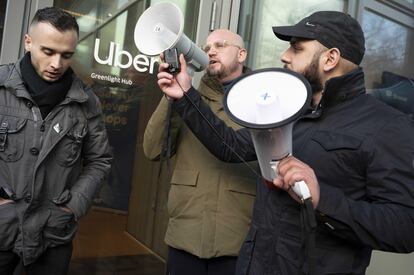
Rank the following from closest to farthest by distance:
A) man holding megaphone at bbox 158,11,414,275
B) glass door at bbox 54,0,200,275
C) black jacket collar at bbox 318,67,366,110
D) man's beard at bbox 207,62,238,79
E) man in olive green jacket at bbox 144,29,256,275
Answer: man holding megaphone at bbox 158,11,414,275 → black jacket collar at bbox 318,67,366,110 → man in olive green jacket at bbox 144,29,256,275 → man's beard at bbox 207,62,238,79 → glass door at bbox 54,0,200,275

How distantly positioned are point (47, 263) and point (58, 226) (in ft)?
0.54

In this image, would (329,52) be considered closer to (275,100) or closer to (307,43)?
(307,43)

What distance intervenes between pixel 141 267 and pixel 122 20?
165 centimetres

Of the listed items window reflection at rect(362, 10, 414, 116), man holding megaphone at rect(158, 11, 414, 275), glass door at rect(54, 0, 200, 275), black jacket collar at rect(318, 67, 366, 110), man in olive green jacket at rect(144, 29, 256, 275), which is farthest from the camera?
window reflection at rect(362, 10, 414, 116)

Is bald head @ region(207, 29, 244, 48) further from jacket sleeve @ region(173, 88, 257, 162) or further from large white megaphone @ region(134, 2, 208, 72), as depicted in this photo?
jacket sleeve @ region(173, 88, 257, 162)

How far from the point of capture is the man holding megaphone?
4.68 ft

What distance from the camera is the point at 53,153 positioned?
70.8 inches

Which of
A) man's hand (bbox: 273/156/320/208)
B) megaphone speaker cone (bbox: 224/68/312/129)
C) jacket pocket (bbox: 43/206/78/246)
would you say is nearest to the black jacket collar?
megaphone speaker cone (bbox: 224/68/312/129)

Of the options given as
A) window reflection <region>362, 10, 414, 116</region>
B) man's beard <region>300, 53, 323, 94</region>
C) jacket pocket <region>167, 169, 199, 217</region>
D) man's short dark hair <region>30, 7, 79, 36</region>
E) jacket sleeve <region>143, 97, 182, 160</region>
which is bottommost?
jacket pocket <region>167, 169, 199, 217</region>

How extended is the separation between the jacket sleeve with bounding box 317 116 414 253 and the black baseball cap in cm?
37

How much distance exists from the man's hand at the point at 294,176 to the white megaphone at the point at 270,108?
18 millimetres

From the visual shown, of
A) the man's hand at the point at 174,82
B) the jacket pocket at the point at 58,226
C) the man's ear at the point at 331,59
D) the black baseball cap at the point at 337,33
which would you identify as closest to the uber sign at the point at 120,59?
the man's hand at the point at 174,82

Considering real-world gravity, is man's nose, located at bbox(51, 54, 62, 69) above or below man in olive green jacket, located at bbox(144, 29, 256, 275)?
above

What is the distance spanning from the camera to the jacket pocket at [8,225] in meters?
1.69
